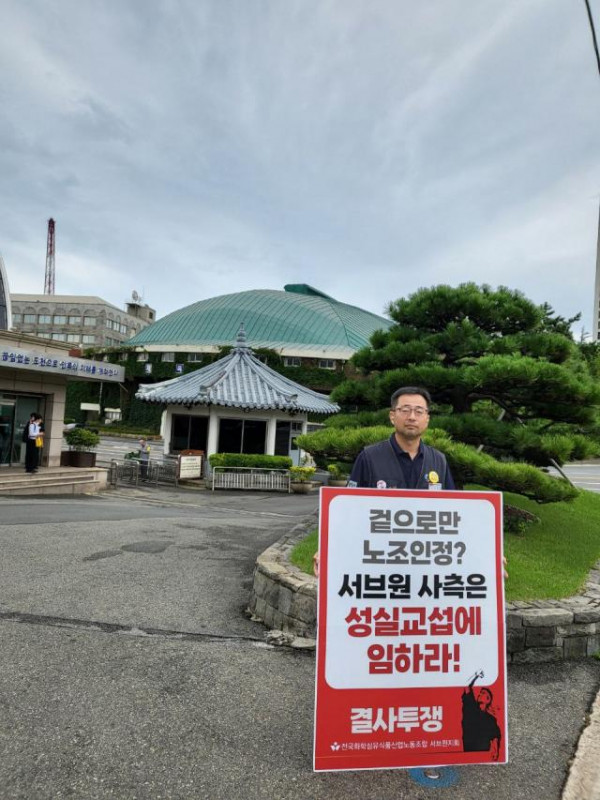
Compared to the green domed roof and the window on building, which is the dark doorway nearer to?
the window on building

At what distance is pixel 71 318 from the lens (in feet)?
304

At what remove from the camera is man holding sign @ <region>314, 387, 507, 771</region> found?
263 cm

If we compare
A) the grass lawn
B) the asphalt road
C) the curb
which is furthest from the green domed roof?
the curb

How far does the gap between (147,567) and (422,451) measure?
4.51 meters

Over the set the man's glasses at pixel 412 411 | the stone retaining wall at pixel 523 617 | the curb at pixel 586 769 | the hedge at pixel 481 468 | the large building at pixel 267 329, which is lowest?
the curb at pixel 586 769

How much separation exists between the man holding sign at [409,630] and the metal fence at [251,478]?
1765 centimetres

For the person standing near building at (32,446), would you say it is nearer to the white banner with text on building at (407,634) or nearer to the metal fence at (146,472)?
the metal fence at (146,472)

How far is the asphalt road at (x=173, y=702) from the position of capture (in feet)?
8.62

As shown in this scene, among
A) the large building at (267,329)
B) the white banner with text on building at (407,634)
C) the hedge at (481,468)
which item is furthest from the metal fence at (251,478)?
the large building at (267,329)

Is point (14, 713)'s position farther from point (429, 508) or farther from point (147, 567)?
point (147, 567)

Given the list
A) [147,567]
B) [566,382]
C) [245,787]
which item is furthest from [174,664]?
[566,382]

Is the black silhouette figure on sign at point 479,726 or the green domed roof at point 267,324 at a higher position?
the green domed roof at point 267,324

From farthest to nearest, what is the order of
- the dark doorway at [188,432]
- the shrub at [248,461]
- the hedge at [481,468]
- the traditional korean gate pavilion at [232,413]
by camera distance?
1. the dark doorway at [188,432]
2. the traditional korean gate pavilion at [232,413]
3. the shrub at [248,461]
4. the hedge at [481,468]

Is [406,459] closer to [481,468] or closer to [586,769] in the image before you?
[586,769]
